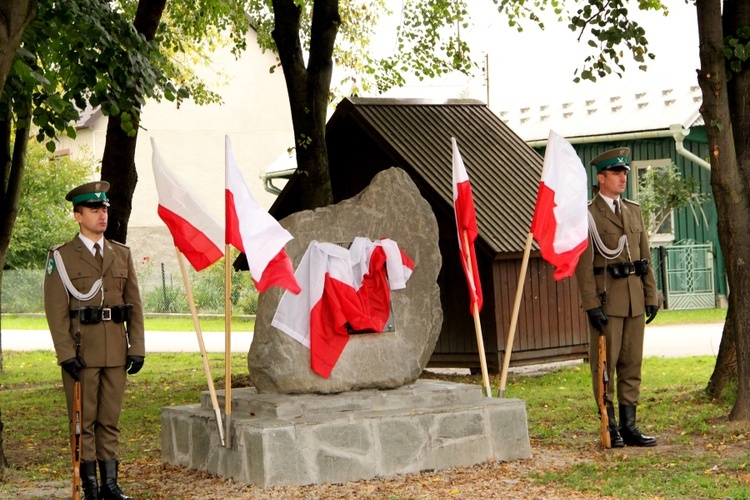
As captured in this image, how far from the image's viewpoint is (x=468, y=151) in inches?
633

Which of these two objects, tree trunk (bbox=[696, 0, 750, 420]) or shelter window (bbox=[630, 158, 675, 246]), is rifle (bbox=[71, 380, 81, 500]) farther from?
shelter window (bbox=[630, 158, 675, 246])

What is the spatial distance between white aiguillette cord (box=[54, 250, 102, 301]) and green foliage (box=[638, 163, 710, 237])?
19.9 meters

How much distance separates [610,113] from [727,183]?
19.7 metres

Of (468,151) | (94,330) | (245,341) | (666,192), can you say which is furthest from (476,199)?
(666,192)

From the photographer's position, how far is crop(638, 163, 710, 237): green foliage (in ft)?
86.4

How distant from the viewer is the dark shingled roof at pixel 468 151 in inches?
592

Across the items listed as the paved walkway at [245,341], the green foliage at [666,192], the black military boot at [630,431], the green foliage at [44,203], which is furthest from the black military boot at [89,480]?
the green foliage at [44,203]

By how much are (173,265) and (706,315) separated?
2175 cm

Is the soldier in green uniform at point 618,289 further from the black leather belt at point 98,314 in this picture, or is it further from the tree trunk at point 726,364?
the black leather belt at point 98,314

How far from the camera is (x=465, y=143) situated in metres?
16.2

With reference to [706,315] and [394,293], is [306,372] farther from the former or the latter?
[706,315]

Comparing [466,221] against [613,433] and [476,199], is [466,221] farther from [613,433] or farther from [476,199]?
[476,199]

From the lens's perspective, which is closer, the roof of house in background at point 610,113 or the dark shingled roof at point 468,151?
the dark shingled roof at point 468,151

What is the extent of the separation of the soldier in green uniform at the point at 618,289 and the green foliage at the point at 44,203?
1033 inches
